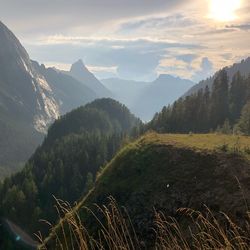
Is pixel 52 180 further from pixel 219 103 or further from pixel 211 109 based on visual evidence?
pixel 219 103

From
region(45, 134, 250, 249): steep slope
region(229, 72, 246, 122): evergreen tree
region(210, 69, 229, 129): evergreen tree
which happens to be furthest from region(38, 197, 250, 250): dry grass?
region(229, 72, 246, 122): evergreen tree

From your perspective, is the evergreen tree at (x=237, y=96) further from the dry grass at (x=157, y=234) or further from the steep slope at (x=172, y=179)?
the dry grass at (x=157, y=234)

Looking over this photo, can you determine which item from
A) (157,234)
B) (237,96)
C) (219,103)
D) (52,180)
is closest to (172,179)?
(157,234)

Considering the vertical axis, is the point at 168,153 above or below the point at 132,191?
above

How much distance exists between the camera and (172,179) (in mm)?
33469

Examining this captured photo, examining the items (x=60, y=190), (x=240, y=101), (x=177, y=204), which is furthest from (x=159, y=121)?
(x=177, y=204)

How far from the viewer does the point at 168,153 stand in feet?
125

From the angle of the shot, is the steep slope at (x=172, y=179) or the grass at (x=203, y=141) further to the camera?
the grass at (x=203, y=141)

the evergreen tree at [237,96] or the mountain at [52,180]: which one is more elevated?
the evergreen tree at [237,96]

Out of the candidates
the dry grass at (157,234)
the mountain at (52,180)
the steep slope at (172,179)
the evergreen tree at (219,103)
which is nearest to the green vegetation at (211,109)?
the evergreen tree at (219,103)

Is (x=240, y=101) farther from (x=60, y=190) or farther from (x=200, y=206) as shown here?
(x=200, y=206)

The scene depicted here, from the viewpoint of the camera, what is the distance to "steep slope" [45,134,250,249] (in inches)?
1145

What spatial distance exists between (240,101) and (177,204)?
4413 inches

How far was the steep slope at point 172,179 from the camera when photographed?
29.1m
